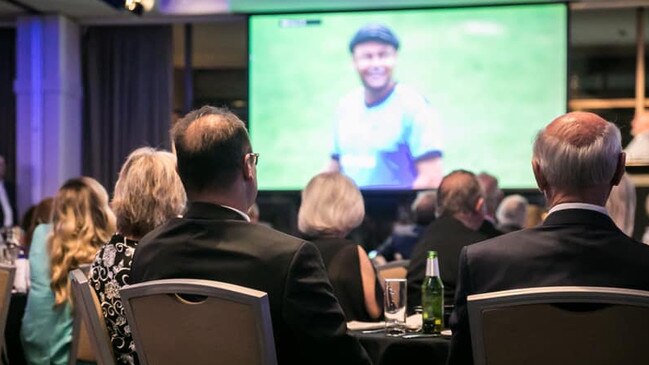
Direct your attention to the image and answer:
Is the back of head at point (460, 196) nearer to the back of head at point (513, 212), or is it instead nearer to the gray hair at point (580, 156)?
the gray hair at point (580, 156)

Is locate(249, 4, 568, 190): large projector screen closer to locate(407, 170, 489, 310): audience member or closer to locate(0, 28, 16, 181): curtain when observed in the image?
locate(0, 28, 16, 181): curtain

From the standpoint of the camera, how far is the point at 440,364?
2.38 metres

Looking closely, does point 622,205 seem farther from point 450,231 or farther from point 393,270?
point 393,270

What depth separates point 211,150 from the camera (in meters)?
2.00

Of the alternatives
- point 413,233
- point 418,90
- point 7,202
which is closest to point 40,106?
point 7,202

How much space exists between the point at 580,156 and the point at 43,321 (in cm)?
241

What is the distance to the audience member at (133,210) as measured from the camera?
2695mm

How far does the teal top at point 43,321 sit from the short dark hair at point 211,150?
164 centimetres

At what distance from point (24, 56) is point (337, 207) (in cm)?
481

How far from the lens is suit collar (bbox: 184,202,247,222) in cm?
199

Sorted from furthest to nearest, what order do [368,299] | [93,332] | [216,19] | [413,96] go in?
[216,19] < [413,96] < [368,299] < [93,332]

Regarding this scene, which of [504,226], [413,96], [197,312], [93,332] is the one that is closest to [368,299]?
[93,332]

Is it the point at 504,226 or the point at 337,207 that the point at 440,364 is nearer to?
the point at 337,207

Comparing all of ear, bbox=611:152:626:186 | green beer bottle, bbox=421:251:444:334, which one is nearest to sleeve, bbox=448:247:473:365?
ear, bbox=611:152:626:186
